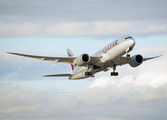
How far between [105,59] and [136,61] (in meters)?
6.75

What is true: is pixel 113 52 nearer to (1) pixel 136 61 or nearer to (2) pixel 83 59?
(2) pixel 83 59

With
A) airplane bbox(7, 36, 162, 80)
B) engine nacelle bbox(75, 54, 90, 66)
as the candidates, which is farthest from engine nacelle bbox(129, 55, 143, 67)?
engine nacelle bbox(75, 54, 90, 66)

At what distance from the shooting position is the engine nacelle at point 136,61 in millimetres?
61188

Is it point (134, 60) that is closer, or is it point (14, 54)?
point (14, 54)

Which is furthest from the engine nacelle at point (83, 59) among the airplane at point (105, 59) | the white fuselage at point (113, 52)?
the white fuselage at point (113, 52)

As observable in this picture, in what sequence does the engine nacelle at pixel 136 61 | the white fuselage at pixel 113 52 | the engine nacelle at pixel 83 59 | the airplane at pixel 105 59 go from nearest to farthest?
the white fuselage at pixel 113 52
the airplane at pixel 105 59
the engine nacelle at pixel 83 59
the engine nacelle at pixel 136 61

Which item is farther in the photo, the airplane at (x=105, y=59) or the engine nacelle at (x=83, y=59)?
the engine nacelle at (x=83, y=59)

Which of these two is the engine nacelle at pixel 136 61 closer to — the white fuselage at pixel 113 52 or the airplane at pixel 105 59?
the airplane at pixel 105 59

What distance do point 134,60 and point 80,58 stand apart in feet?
32.3

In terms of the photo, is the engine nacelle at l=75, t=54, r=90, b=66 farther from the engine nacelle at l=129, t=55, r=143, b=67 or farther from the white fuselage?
the engine nacelle at l=129, t=55, r=143, b=67

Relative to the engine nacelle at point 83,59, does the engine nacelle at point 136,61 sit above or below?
below

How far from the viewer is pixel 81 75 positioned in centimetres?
6412

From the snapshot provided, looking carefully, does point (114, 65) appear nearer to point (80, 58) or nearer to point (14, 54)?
point (80, 58)

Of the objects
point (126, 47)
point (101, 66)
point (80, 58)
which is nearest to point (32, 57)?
point (80, 58)
